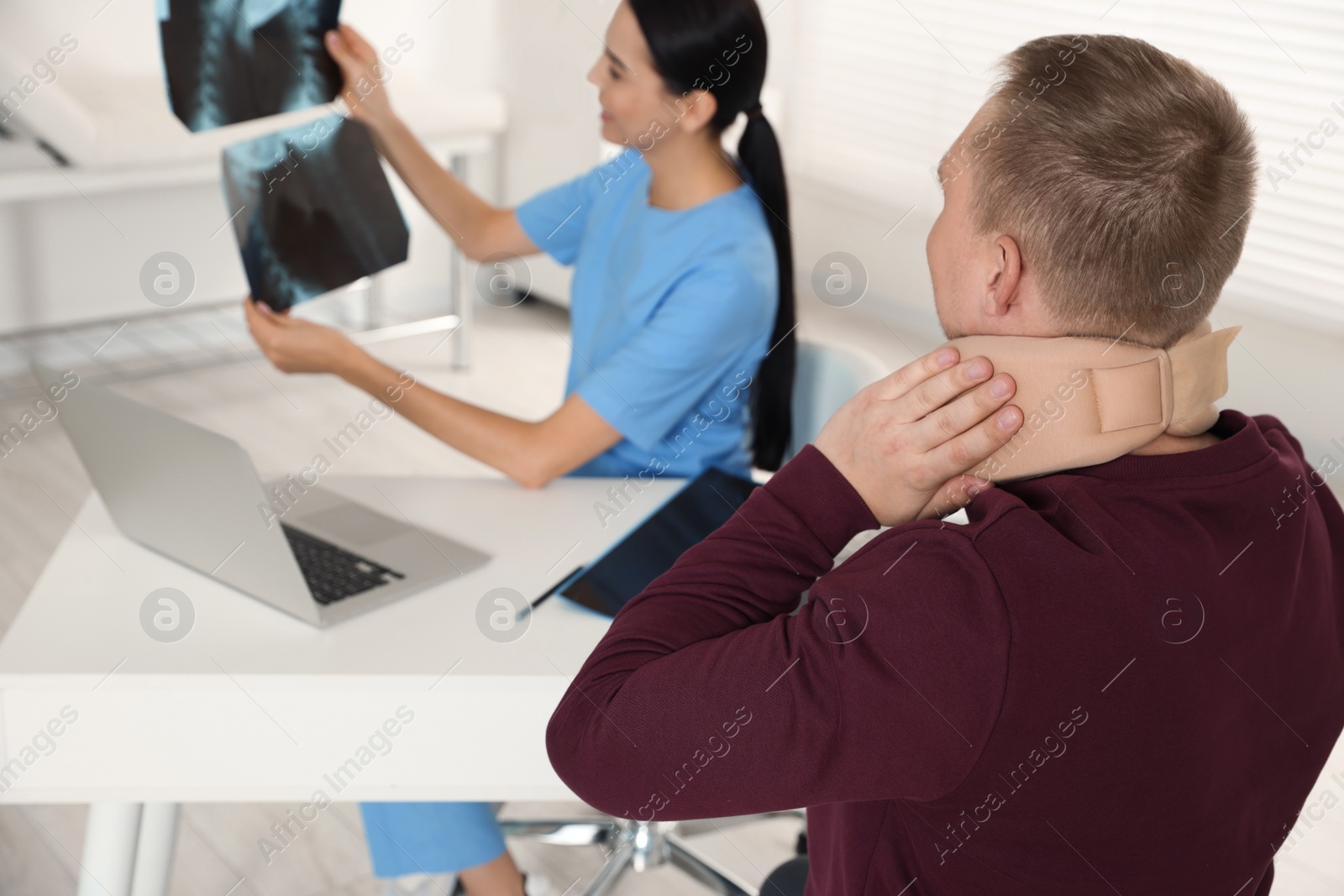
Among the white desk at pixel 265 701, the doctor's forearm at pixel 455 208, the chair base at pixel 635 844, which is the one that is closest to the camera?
the white desk at pixel 265 701

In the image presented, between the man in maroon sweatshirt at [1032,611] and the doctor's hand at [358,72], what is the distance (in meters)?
1.10

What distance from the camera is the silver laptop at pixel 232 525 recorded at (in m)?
1.07

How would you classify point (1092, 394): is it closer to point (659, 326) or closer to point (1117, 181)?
point (1117, 181)

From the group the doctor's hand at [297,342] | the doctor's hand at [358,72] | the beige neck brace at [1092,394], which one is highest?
the beige neck brace at [1092,394]

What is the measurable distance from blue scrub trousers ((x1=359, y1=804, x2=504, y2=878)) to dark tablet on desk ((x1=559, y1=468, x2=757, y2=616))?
15.8 inches

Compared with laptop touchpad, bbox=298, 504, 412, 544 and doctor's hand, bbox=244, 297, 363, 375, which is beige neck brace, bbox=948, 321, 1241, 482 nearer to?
laptop touchpad, bbox=298, 504, 412, 544

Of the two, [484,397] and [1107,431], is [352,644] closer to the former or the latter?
[1107,431]

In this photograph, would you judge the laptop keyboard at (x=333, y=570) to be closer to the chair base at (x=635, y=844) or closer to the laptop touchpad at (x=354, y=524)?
the laptop touchpad at (x=354, y=524)

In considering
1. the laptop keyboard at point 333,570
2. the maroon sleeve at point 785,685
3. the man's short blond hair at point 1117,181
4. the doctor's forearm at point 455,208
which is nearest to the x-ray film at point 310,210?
the doctor's forearm at point 455,208

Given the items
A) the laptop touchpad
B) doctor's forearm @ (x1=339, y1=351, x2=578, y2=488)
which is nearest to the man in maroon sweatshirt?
the laptop touchpad

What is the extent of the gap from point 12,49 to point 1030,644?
313 cm

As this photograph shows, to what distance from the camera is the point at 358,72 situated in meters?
1.66

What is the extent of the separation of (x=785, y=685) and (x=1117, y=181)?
0.34 meters

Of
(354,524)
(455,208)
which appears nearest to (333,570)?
(354,524)
